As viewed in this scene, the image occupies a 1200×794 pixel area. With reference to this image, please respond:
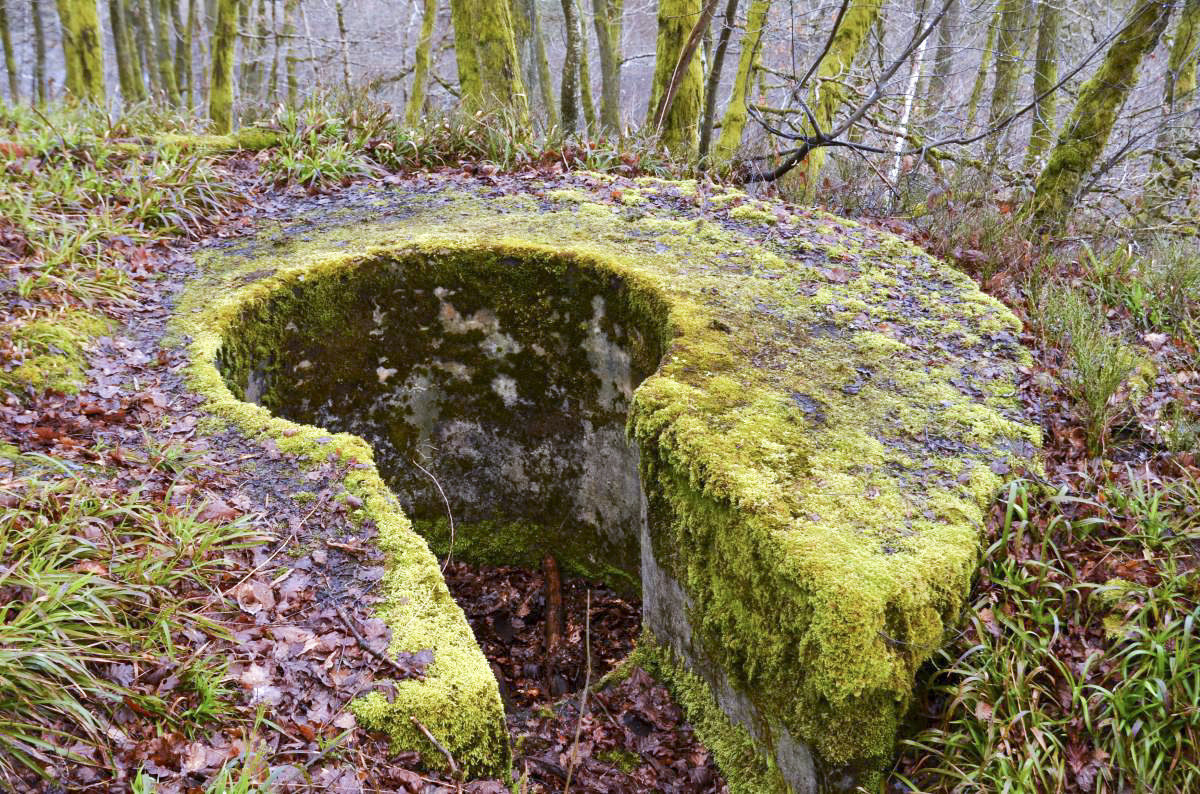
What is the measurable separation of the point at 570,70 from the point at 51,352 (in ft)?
23.6

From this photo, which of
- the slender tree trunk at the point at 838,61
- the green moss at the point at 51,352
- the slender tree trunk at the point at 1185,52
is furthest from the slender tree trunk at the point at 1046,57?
the green moss at the point at 51,352

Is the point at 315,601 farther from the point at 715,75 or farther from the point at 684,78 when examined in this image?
the point at 684,78

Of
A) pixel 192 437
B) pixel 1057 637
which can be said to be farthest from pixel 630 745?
pixel 192 437

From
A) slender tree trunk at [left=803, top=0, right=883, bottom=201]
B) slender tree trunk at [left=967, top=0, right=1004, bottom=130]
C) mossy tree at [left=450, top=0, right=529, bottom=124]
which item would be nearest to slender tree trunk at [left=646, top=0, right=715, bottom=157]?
slender tree trunk at [left=803, top=0, right=883, bottom=201]

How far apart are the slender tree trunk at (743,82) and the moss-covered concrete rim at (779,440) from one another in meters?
3.78

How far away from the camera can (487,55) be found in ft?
28.1

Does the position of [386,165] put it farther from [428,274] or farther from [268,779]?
[268,779]

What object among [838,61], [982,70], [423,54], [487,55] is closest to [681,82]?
[838,61]

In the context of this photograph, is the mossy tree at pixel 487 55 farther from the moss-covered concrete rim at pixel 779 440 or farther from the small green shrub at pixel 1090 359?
the small green shrub at pixel 1090 359

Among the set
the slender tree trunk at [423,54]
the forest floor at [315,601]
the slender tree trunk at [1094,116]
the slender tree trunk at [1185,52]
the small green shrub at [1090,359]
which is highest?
the slender tree trunk at [423,54]

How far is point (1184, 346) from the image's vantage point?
4484mm

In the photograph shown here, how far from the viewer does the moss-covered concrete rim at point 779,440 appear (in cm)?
262

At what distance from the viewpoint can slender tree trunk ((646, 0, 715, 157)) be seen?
884cm

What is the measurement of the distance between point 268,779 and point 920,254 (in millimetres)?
5614
